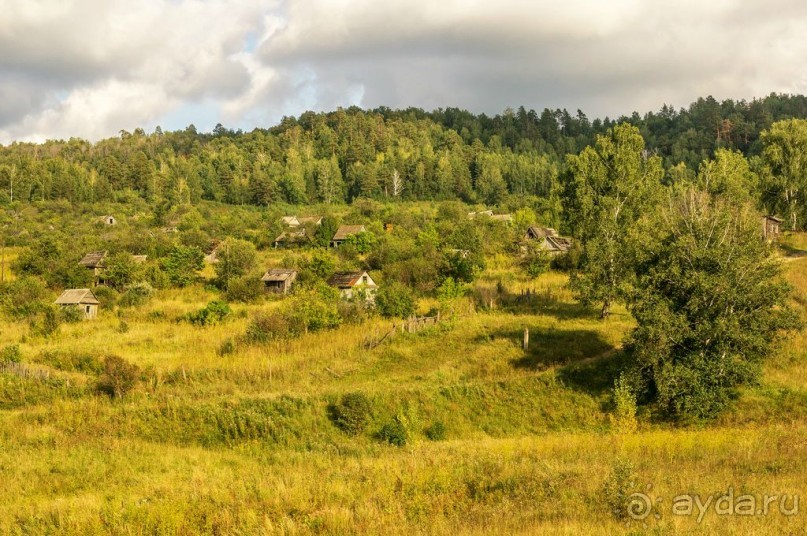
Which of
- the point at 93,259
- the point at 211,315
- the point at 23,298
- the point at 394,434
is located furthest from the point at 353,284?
the point at 93,259

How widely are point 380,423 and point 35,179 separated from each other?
367 ft

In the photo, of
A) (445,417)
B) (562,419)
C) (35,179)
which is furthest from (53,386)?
(35,179)

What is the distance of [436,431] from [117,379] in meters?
15.8

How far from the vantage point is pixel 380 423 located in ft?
75.9

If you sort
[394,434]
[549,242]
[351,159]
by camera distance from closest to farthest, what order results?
[394,434], [549,242], [351,159]

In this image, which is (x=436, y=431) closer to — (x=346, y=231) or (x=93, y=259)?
(x=93, y=259)

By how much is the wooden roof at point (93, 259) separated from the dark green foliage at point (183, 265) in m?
6.32

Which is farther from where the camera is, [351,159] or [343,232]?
[351,159]

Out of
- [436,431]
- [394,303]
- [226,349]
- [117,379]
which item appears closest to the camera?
[436,431]

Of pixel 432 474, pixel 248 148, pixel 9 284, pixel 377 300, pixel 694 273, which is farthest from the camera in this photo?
pixel 248 148

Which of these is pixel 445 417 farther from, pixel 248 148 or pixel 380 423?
pixel 248 148

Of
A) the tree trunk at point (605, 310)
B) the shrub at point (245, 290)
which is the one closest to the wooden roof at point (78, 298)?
the shrub at point (245, 290)

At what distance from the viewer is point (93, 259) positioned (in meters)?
56.7

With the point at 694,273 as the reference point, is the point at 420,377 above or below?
below
